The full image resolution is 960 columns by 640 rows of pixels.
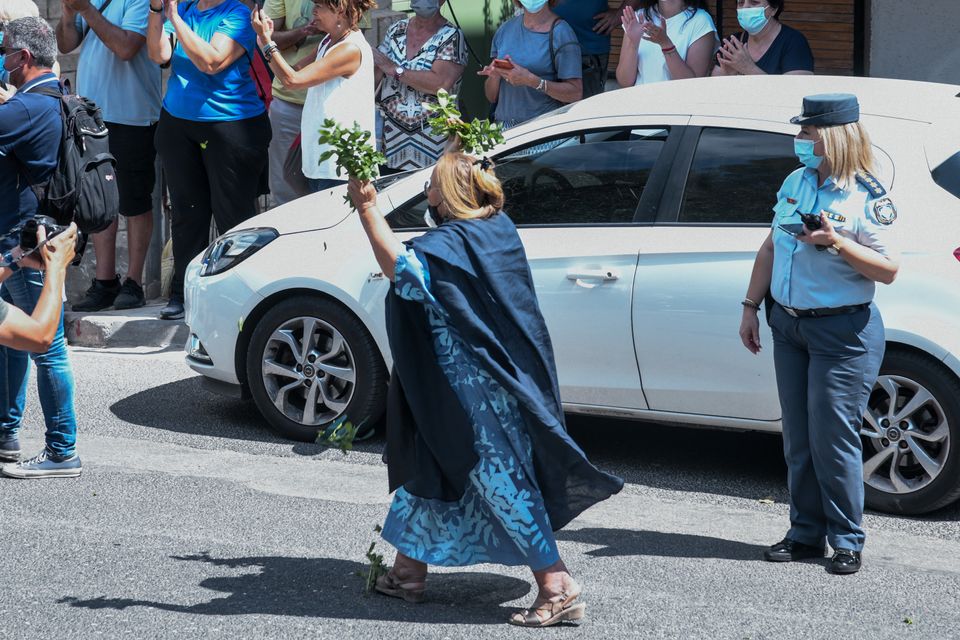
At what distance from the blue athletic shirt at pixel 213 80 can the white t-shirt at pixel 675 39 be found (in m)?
2.59

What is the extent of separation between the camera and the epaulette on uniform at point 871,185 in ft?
16.6

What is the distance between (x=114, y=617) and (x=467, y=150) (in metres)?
2.00

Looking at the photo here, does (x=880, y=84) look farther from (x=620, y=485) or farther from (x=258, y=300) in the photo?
(x=258, y=300)

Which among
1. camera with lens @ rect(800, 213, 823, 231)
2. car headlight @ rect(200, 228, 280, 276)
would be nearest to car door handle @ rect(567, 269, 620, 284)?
camera with lens @ rect(800, 213, 823, 231)

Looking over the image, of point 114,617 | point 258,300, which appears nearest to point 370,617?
point 114,617

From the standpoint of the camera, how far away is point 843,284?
512 centimetres

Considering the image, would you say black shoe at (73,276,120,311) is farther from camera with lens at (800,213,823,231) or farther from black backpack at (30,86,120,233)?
camera with lens at (800,213,823,231)

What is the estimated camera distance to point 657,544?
562 cm

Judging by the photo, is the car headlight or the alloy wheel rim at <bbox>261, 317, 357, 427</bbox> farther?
the car headlight

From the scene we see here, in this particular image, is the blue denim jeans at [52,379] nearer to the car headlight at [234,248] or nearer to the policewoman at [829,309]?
the car headlight at [234,248]

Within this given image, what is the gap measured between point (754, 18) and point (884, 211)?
368 centimetres

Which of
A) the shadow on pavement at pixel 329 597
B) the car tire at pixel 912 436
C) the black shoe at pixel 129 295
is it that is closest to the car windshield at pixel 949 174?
the car tire at pixel 912 436

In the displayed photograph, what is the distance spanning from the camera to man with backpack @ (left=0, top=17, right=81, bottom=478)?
640 centimetres

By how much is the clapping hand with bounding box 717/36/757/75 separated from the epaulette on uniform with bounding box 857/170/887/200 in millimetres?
3354
